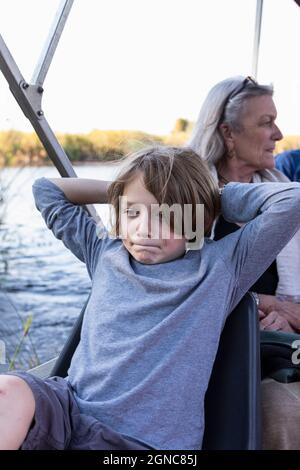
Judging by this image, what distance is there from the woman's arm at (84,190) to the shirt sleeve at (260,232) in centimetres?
46

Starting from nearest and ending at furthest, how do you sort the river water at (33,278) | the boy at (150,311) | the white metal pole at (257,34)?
the boy at (150,311)
the river water at (33,278)
the white metal pole at (257,34)

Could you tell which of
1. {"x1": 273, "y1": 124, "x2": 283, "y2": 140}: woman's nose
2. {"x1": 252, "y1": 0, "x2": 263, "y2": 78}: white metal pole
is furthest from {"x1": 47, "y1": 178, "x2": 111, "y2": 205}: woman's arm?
{"x1": 252, "y1": 0, "x2": 263, "y2": 78}: white metal pole

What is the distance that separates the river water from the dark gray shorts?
2.03ft

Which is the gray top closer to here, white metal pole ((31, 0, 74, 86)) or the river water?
the river water

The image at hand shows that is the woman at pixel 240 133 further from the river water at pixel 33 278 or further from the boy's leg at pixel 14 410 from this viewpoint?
the boy's leg at pixel 14 410

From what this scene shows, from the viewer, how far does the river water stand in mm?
2965

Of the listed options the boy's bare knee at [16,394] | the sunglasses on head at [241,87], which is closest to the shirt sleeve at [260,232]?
the boy's bare knee at [16,394]

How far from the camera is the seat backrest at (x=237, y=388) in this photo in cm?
142

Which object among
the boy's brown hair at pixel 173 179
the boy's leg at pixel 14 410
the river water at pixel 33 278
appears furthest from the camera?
the river water at pixel 33 278

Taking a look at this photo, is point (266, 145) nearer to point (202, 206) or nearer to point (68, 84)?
point (202, 206)

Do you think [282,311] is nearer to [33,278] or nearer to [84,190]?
[84,190]

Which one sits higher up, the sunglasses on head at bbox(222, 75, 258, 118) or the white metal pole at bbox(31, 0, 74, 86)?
the white metal pole at bbox(31, 0, 74, 86)

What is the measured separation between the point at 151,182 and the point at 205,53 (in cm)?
389
